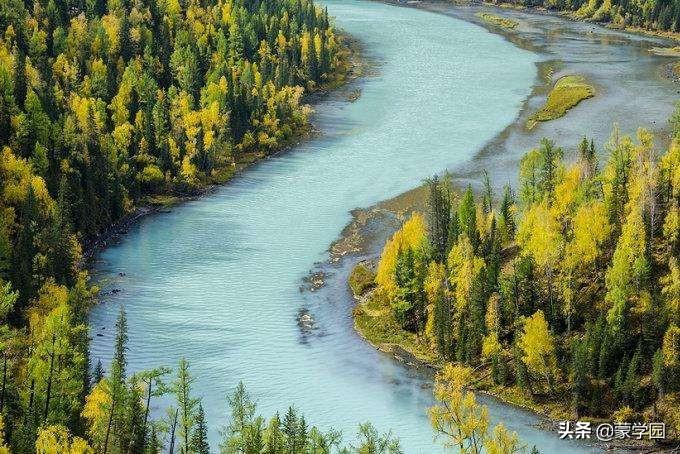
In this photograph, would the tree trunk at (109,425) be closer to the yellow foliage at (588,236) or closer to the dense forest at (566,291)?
the dense forest at (566,291)

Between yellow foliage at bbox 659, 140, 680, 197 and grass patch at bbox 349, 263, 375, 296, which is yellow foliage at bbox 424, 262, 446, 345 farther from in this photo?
yellow foliage at bbox 659, 140, 680, 197

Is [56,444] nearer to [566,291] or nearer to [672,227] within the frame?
[566,291]

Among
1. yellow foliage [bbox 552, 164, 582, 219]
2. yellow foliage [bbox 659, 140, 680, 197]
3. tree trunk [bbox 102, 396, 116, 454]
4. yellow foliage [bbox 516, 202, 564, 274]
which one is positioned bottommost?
tree trunk [bbox 102, 396, 116, 454]

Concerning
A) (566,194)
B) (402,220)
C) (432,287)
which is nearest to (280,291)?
(432,287)

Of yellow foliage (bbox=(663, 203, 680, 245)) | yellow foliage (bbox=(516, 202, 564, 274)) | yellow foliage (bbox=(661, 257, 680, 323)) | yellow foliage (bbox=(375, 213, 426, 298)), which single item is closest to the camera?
yellow foliage (bbox=(661, 257, 680, 323))

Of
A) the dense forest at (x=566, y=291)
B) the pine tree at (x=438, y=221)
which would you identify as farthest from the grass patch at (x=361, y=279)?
the pine tree at (x=438, y=221)

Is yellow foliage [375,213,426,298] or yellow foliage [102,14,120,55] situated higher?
yellow foliage [102,14,120,55]

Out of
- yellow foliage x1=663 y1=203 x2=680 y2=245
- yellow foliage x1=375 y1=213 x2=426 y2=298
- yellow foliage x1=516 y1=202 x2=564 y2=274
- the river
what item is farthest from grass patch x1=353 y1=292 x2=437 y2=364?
yellow foliage x1=663 y1=203 x2=680 y2=245

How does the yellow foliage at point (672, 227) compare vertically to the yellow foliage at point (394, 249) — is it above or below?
above
